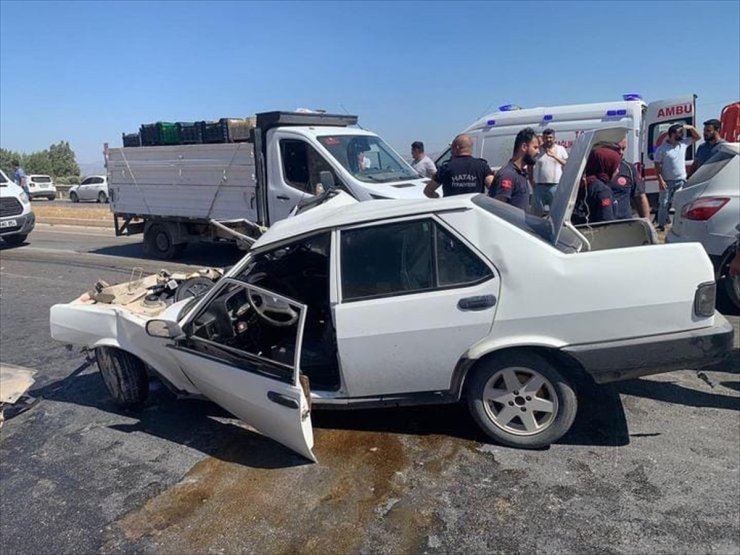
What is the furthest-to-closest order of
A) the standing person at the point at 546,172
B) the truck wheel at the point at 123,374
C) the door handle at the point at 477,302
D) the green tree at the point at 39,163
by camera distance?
the green tree at the point at 39,163
the standing person at the point at 546,172
the truck wheel at the point at 123,374
the door handle at the point at 477,302

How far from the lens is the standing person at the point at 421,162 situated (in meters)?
11.2

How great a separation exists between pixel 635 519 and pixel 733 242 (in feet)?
13.9

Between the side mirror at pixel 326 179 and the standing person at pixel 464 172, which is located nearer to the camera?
the standing person at pixel 464 172

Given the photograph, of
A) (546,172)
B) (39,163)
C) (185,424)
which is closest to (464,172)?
(546,172)

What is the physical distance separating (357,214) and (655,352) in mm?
1978

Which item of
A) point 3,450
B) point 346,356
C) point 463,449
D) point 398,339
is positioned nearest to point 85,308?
point 3,450

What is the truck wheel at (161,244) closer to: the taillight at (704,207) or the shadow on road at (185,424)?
the shadow on road at (185,424)

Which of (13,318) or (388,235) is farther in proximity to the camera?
(13,318)

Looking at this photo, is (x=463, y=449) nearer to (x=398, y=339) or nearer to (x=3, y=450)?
(x=398, y=339)

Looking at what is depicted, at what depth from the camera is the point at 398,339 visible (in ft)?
12.3

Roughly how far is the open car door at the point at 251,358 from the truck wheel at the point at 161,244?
805 cm

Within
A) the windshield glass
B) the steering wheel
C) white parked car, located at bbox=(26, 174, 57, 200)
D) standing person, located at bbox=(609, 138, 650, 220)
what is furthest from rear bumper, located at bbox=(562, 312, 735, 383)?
white parked car, located at bbox=(26, 174, 57, 200)

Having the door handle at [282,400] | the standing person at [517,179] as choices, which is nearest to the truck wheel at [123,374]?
the door handle at [282,400]

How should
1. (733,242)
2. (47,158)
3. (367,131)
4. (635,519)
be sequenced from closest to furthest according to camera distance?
1. (635,519)
2. (733,242)
3. (367,131)
4. (47,158)
